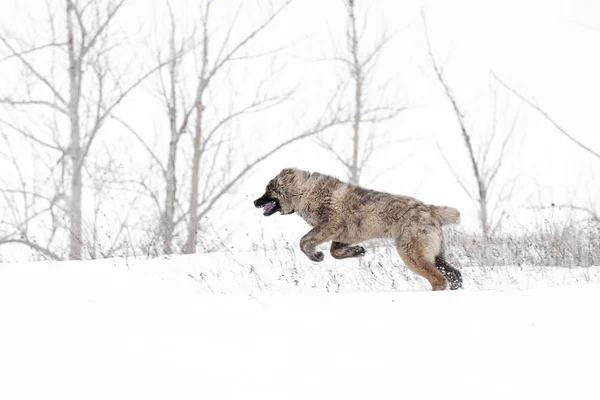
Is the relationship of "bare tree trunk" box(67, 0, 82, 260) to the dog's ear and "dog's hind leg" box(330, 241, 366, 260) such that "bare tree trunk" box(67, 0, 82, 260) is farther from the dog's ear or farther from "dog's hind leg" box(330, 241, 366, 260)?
"dog's hind leg" box(330, 241, 366, 260)

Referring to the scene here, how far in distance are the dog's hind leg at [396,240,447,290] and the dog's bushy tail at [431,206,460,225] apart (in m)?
0.42

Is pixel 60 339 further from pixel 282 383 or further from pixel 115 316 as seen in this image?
pixel 282 383

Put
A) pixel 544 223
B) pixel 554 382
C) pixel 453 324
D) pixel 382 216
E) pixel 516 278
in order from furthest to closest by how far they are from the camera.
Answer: pixel 544 223, pixel 516 278, pixel 382 216, pixel 453 324, pixel 554 382

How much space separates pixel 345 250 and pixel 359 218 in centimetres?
49

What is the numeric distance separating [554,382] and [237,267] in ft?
20.6

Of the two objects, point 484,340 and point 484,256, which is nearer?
point 484,340

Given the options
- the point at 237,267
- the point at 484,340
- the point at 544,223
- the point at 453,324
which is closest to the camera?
the point at 484,340

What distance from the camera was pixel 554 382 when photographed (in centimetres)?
445

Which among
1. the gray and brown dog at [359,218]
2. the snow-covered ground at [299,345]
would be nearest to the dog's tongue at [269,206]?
the gray and brown dog at [359,218]

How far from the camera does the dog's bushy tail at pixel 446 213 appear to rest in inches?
310

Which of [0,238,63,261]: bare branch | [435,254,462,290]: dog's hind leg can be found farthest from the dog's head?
[0,238,63,261]: bare branch

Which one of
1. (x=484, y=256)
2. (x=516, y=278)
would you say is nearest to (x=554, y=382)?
(x=516, y=278)

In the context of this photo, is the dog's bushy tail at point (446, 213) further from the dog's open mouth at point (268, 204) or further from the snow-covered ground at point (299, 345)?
the dog's open mouth at point (268, 204)

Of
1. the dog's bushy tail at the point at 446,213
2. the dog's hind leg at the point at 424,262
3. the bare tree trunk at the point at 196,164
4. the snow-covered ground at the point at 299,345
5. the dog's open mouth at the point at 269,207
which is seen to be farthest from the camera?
the bare tree trunk at the point at 196,164
